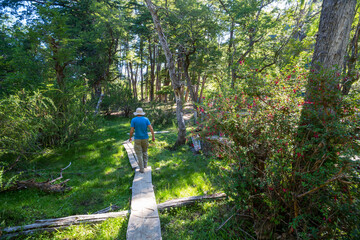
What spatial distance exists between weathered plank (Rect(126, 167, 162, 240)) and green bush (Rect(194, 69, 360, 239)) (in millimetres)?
1546

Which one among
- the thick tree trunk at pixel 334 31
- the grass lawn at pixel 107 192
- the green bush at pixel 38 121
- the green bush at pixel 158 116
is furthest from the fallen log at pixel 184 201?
the green bush at pixel 158 116

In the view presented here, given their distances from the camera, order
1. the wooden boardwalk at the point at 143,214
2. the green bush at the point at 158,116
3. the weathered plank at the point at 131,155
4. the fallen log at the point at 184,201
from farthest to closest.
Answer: the green bush at the point at 158,116 → the weathered plank at the point at 131,155 → the fallen log at the point at 184,201 → the wooden boardwalk at the point at 143,214

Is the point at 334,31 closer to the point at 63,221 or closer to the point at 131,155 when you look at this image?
the point at 63,221

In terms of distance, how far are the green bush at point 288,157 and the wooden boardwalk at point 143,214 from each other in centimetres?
155

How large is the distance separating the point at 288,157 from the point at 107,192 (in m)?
4.49

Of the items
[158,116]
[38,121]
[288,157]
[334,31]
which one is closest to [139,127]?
[38,121]

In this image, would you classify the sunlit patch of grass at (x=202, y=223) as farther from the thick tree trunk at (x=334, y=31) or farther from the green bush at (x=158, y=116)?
the green bush at (x=158, y=116)

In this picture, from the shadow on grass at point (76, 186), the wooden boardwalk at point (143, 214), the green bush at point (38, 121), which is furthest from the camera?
the green bush at point (38, 121)

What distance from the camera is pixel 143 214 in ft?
11.3

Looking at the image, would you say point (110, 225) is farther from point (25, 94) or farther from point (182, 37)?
point (182, 37)

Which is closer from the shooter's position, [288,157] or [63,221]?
[288,157]

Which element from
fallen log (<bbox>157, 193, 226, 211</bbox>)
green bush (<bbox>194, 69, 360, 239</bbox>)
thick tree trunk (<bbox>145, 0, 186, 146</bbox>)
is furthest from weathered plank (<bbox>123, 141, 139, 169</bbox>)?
green bush (<bbox>194, 69, 360, 239</bbox>)

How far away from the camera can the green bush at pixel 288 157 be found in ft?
6.79

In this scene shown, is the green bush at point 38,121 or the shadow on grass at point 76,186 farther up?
the green bush at point 38,121
